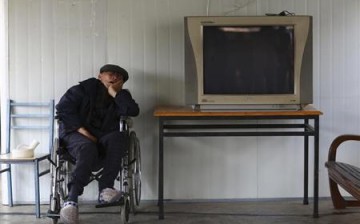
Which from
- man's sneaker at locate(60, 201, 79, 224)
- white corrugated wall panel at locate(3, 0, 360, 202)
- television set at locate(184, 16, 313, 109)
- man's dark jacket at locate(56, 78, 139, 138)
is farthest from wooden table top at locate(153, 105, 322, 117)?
man's sneaker at locate(60, 201, 79, 224)

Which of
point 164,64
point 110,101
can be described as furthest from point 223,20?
point 110,101

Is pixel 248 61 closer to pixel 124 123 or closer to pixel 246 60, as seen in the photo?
pixel 246 60

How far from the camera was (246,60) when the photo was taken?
→ 11.1 feet

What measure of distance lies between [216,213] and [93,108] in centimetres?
119

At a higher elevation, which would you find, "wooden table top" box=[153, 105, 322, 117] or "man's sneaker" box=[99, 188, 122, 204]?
"wooden table top" box=[153, 105, 322, 117]

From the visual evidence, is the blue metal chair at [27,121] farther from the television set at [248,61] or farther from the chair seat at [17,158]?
the television set at [248,61]

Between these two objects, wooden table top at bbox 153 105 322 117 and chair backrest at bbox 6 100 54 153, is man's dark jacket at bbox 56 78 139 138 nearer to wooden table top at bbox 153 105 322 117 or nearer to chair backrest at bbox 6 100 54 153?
wooden table top at bbox 153 105 322 117

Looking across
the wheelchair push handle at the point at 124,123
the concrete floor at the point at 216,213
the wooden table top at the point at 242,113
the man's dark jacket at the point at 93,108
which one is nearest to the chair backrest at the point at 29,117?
the man's dark jacket at the point at 93,108

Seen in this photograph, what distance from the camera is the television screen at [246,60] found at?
11.1ft

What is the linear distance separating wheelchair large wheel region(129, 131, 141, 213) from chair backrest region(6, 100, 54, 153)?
2.48 ft

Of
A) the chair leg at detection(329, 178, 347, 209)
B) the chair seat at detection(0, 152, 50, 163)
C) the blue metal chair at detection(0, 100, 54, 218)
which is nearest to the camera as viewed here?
the chair seat at detection(0, 152, 50, 163)

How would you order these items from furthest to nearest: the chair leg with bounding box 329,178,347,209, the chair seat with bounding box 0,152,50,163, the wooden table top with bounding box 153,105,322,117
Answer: the chair leg with bounding box 329,178,347,209 → the chair seat with bounding box 0,152,50,163 → the wooden table top with bounding box 153,105,322,117

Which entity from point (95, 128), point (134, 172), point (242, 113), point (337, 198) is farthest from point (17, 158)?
point (337, 198)

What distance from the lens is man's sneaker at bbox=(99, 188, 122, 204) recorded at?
3.06 meters
